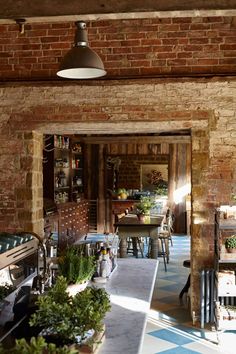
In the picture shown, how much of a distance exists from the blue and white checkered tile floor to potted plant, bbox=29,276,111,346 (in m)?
2.01

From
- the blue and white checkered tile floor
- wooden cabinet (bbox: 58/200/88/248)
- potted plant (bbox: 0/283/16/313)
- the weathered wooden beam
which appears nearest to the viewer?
potted plant (bbox: 0/283/16/313)

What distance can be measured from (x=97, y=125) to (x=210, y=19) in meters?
1.78

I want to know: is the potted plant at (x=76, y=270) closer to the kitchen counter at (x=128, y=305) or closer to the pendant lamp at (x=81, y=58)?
the kitchen counter at (x=128, y=305)

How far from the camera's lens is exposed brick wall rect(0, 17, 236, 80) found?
5520 mm

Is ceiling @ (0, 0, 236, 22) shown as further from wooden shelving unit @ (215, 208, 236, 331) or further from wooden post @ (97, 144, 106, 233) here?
wooden post @ (97, 144, 106, 233)

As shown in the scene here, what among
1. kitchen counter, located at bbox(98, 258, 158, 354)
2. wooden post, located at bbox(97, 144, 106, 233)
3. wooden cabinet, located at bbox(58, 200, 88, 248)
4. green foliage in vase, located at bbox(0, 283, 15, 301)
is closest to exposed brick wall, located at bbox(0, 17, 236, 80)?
kitchen counter, located at bbox(98, 258, 158, 354)

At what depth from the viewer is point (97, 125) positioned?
227 inches

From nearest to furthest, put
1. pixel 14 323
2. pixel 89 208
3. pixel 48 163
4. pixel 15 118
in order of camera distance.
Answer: pixel 14 323 < pixel 15 118 < pixel 48 163 < pixel 89 208

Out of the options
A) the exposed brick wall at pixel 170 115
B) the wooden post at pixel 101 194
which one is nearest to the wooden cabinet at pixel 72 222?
the wooden post at pixel 101 194

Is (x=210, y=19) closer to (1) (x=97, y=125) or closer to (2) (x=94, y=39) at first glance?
(2) (x=94, y=39)

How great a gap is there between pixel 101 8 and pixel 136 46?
6.65ft

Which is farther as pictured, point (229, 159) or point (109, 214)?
point (109, 214)

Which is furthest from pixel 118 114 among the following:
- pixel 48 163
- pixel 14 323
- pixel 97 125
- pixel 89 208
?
pixel 89 208

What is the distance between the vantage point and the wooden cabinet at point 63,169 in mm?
10336
